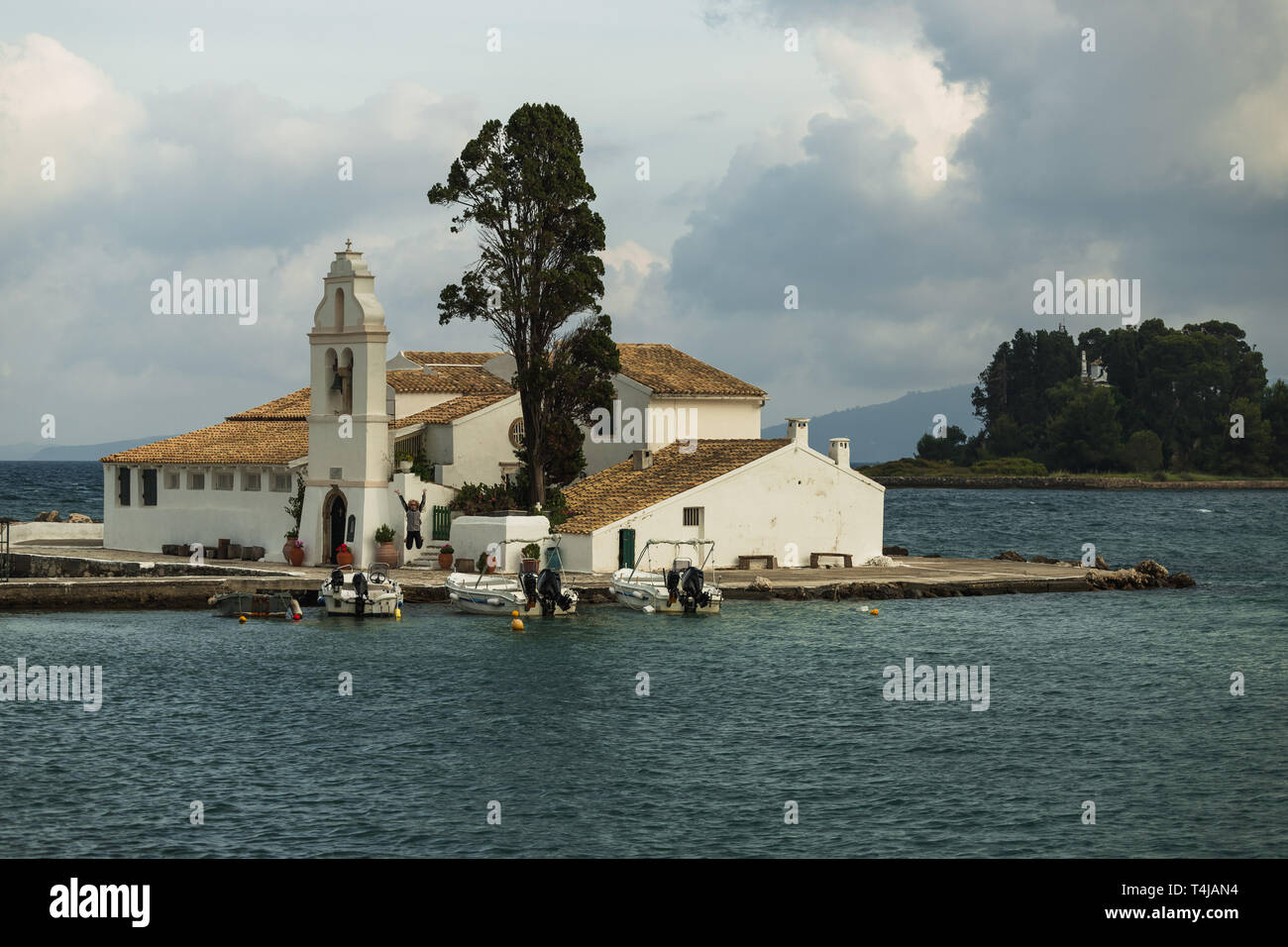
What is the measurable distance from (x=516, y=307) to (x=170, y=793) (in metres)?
29.7

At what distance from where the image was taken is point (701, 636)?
41312 mm

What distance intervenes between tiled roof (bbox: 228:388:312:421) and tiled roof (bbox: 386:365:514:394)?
3.92 m

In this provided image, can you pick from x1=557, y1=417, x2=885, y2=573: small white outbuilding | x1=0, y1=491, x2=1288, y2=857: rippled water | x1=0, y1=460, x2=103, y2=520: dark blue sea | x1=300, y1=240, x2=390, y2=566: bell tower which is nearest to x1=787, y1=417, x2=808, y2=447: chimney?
x1=557, y1=417, x2=885, y2=573: small white outbuilding

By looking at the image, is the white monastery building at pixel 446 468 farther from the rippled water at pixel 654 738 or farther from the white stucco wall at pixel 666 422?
the rippled water at pixel 654 738

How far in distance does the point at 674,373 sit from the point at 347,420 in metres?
13.6

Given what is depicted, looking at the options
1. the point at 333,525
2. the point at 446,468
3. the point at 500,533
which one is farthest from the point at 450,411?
the point at 500,533

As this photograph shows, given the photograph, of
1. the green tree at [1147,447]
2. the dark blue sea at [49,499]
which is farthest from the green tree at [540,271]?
the green tree at [1147,447]

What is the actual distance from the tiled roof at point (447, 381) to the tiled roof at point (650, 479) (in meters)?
5.71

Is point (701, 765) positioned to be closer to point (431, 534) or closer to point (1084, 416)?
point (431, 534)

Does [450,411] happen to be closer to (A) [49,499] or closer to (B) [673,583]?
(B) [673,583]

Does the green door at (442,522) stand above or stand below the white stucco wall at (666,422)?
below

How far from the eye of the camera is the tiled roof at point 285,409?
2330 inches

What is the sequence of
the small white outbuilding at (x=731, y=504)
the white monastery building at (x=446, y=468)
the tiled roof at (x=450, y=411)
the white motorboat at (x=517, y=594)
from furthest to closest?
the tiled roof at (x=450, y=411), the white monastery building at (x=446, y=468), the small white outbuilding at (x=731, y=504), the white motorboat at (x=517, y=594)
